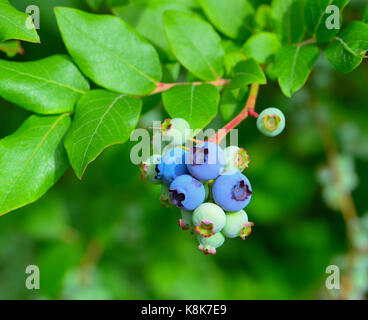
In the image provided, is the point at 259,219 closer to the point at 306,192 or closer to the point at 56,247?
the point at 306,192

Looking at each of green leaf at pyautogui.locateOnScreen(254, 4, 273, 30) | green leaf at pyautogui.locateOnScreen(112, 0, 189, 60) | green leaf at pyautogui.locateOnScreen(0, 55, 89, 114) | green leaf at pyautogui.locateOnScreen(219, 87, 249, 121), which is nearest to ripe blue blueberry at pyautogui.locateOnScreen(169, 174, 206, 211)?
green leaf at pyautogui.locateOnScreen(219, 87, 249, 121)

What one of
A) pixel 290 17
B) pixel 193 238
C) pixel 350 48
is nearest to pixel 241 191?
pixel 350 48

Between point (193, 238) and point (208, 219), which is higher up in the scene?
point (193, 238)

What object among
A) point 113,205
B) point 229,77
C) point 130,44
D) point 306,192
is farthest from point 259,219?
point 130,44

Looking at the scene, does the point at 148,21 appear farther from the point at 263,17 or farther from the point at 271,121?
the point at 271,121

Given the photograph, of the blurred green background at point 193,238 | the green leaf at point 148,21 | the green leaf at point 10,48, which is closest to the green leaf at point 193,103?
the green leaf at point 148,21

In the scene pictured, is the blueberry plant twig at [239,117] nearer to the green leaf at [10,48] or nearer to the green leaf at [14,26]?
the green leaf at [14,26]
